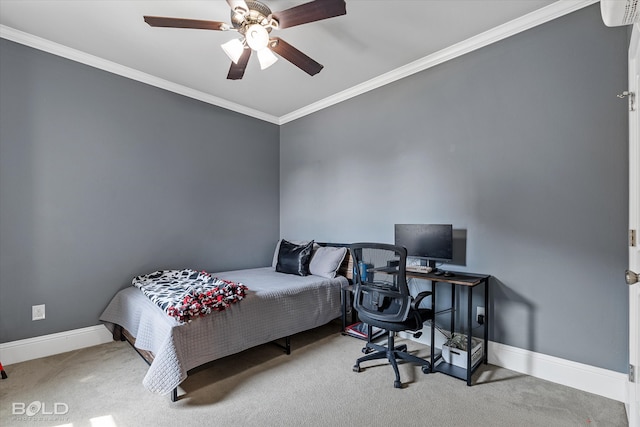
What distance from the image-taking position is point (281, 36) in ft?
8.54

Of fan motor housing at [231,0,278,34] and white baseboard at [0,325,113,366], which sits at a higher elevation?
fan motor housing at [231,0,278,34]

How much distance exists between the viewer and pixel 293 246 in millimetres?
3713

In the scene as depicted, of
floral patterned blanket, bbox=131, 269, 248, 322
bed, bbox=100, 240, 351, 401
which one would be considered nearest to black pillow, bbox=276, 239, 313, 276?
bed, bbox=100, 240, 351, 401

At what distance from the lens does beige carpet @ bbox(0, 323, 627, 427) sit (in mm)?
1834

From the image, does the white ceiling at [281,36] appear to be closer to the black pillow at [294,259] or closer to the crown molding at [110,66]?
the crown molding at [110,66]

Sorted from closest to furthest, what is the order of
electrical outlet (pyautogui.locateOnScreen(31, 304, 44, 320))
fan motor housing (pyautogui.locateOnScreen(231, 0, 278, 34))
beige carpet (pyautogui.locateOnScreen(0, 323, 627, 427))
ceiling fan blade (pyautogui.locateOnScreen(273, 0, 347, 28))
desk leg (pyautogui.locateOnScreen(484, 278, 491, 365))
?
ceiling fan blade (pyautogui.locateOnScreen(273, 0, 347, 28)), beige carpet (pyautogui.locateOnScreen(0, 323, 627, 427)), fan motor housing (pyautogui.locateOnScreen(231, 0, 278, 34)), desk leg (pyautogui.locateOnScreen(484, 278, 491, 365)), electrical outlet (pyautogui.locateOnScreen(31, 304, 44, 320))

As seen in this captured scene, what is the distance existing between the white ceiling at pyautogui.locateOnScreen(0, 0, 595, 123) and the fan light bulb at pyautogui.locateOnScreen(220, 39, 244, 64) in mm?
345

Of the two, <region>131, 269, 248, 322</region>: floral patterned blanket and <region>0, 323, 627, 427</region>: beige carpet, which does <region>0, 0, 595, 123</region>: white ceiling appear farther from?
<region>0, 323, 627, 427</region>: beige carpet

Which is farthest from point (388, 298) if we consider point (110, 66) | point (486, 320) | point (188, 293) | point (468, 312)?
point (110, 66)

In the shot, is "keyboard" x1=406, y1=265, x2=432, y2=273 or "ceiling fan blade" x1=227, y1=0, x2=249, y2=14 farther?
"keyboard" x1=406, y1=265, x2=432, y2=273

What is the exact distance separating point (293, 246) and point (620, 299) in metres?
2.87

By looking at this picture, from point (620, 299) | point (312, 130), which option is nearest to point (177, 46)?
point (312, 130)

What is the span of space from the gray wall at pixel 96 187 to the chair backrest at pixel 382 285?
2.13 m

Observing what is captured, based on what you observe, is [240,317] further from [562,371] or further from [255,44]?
[562,371]
